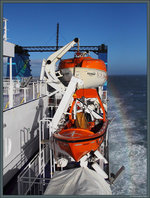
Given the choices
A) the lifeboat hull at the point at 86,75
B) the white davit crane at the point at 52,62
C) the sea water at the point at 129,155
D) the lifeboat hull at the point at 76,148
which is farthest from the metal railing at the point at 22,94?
the sea water at the point at 129,155

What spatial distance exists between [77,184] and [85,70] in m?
5.79

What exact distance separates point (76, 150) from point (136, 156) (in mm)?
11190

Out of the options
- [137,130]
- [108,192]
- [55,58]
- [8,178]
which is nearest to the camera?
[108,192]

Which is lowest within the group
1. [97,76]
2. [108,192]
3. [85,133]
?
[108,192]

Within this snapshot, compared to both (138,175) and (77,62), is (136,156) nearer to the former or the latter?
(138,175)

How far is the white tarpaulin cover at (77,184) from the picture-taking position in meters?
3.13

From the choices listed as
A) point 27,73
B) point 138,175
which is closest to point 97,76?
point 138,175

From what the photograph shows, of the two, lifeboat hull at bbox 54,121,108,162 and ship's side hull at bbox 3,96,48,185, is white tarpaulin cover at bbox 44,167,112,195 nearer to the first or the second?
lifeboat hull at bbox 54,121,108,162

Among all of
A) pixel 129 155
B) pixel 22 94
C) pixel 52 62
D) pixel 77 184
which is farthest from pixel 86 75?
pixel 129 155

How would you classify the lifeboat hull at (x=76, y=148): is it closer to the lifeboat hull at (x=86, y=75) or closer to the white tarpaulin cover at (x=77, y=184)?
the white tarpaulin cover at (x=77, y=184)

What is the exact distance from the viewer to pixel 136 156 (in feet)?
48.1

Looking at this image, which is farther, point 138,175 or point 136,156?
point 136,156

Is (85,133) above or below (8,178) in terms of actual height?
above

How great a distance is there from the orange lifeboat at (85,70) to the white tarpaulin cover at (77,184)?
522 centimetres
